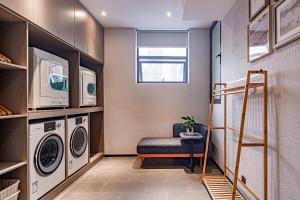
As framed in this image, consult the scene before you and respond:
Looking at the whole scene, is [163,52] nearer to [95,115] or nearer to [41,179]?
[95,115]

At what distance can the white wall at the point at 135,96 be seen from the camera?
17.7 ft

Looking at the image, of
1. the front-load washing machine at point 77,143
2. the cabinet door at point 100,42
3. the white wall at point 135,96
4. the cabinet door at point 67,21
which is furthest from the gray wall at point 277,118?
the cabinet door at point 100,42

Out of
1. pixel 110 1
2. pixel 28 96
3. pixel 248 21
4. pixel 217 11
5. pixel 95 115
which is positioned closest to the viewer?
pixel 28 96

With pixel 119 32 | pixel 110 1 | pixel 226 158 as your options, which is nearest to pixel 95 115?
pixel 119 32

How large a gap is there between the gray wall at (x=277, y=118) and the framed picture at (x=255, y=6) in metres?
0.20

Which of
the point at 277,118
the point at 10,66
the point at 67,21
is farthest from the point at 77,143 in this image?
the point at 277,118

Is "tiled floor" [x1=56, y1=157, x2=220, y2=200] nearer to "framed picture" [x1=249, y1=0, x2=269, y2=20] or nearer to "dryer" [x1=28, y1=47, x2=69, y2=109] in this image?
"dryer" [x1=28, y1=47, x2=69, y2=109]

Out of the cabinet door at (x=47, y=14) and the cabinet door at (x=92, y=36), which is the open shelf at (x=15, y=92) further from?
the cabinet door at (x=92, y=36)

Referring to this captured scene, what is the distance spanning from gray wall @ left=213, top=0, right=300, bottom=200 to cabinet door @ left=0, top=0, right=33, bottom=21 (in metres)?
2.28

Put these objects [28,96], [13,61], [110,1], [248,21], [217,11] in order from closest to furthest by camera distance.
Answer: [13,61] < [28,96] < [248,21] < [217,11] < [110,1]

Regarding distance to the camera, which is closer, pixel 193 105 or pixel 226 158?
pixel 226 158

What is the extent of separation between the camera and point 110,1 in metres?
3.86

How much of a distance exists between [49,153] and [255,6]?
9.44ft

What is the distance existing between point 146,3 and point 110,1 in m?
0.57
